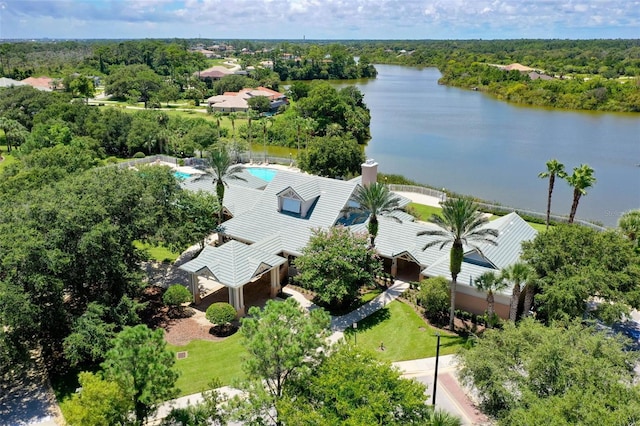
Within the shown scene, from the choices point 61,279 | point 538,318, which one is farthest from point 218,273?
point 538,318

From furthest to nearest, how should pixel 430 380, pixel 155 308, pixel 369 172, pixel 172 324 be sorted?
pixel 369 172 → pixel 155 308 → pixel 172 324 → pixel 430 380

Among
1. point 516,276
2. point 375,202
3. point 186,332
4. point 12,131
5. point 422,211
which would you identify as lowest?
point 186,332

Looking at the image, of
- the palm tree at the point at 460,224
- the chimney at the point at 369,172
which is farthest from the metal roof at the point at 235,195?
the palm tree at the point at 460,224

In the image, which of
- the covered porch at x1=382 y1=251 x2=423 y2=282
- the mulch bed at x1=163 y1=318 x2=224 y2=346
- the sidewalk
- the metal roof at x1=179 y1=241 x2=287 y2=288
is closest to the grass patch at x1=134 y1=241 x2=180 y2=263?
the metal roof at x1=179 y1=241 x2=287 y2=288

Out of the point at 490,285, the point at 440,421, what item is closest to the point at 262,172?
the point at 490,285

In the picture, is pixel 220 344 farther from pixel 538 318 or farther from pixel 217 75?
pixel 217 75

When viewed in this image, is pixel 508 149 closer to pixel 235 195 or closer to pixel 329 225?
pixel 235 195

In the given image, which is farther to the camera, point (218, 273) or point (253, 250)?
point (253, 250)
